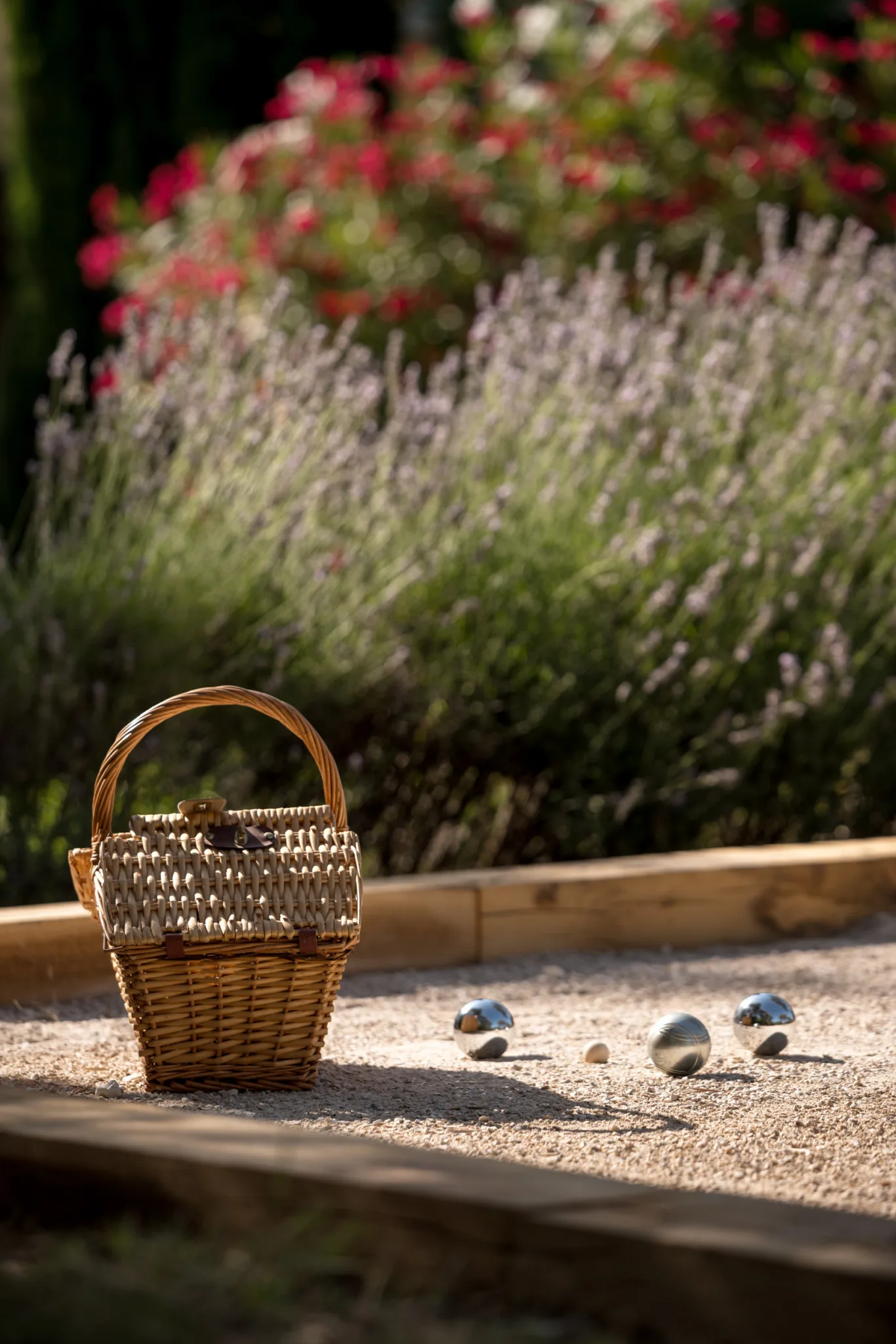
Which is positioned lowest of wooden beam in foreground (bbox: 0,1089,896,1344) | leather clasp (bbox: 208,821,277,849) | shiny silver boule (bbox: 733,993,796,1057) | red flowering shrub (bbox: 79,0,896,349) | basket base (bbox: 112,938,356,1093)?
shiny silver boule (bbox: 733,993,796,1057)

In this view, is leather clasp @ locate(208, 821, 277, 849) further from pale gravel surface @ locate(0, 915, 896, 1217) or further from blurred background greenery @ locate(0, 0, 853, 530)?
blurred background greenery @ locate(0, 0, 853, 530)

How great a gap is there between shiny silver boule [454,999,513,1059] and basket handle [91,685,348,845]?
393mm

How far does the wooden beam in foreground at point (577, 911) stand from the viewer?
3203 mm

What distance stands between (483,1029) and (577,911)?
93cm

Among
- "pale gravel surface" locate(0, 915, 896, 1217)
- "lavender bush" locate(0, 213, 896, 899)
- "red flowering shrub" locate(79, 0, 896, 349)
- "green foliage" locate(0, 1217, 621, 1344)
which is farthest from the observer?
"red flowering shrub" locate(79, 0, 896, 349)

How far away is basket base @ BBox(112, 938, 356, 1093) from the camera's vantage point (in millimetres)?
2404

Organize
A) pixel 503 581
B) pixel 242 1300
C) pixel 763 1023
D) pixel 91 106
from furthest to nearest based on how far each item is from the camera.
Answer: pixel 91 106, pixel 503 581, pixel 763 1023, pixel 242 1300

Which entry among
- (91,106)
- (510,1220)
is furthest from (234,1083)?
(91,106)

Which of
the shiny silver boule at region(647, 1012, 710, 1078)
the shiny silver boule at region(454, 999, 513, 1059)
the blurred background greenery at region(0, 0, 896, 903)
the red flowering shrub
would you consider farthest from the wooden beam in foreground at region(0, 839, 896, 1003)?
the red flowering shrub

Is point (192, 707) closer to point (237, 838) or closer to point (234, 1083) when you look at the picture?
point (237, 838)

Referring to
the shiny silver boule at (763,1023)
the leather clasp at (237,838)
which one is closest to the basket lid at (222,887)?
the leather clasp at (237,838)

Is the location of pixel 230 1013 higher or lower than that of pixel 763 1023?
higher

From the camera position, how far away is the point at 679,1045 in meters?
2.50

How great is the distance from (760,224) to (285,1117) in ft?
15.5
